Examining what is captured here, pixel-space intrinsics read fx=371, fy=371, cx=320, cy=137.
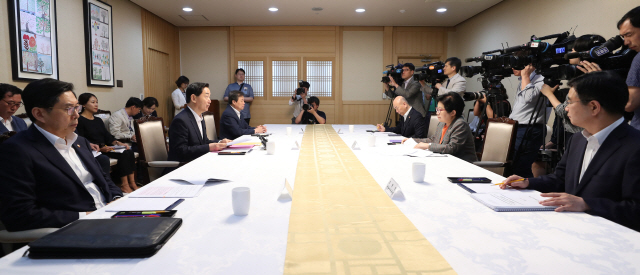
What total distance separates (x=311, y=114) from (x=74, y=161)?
4.24 metres

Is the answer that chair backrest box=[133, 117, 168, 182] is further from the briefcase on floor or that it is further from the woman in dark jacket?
the briefcase on floor

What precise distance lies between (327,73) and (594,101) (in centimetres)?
664

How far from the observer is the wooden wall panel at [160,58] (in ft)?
20.6

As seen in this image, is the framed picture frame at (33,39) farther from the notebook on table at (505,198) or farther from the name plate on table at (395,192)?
the notebook on table at (505,198)

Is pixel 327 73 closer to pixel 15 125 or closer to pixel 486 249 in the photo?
pixel 15 125

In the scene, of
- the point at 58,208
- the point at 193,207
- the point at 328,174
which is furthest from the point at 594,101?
the point at 58,208

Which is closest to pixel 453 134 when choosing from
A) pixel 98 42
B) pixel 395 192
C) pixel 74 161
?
pixel 395 192

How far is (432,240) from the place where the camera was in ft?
3.16

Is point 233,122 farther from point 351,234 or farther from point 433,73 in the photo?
point 351,234

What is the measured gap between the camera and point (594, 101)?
1379 millimetres

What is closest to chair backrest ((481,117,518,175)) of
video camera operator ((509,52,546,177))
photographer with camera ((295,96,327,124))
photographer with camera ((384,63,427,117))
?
video camera operator ((509,52,546,177))

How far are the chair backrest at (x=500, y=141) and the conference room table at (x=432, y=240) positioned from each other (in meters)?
1.31

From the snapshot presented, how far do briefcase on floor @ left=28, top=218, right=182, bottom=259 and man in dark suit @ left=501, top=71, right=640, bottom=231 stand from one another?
46.6 inches

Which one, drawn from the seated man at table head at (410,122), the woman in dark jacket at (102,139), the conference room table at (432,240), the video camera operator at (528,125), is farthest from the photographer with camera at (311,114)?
the conference room table at (432,240)
